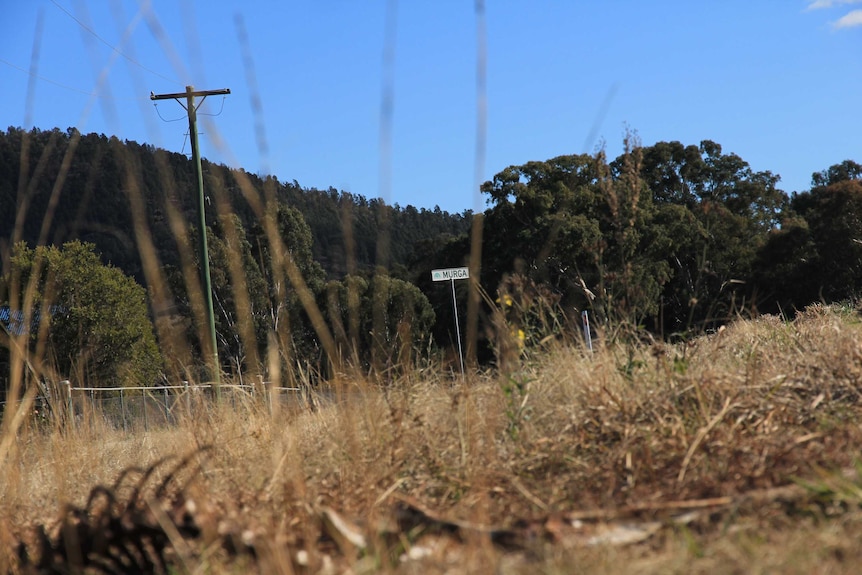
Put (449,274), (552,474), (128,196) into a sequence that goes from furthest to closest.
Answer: (449,274) < (128,196) < (552,474)

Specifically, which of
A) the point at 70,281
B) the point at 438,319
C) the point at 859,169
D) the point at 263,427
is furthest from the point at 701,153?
the point at 263,427

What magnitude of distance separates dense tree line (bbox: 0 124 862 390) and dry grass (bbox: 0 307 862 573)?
397 mm

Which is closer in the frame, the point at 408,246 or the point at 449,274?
the point at 449,274

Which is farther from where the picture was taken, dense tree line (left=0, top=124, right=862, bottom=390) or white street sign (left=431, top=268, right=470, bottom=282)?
white street sign (left=431, top=268, right=470, bottom=282)

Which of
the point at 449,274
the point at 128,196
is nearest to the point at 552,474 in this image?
the point at 128,196

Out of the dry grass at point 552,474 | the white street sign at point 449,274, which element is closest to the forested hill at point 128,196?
the dry grass at point 552,474

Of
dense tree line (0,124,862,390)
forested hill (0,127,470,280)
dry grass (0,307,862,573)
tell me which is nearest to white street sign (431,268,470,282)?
dense tree line (0,124,862,390)

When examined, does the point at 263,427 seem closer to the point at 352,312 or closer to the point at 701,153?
the point at 352,312

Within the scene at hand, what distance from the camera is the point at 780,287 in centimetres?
3306

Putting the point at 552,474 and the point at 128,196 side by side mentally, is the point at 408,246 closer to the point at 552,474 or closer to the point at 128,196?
the point at 128,196

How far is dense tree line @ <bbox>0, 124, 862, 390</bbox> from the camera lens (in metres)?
3.46

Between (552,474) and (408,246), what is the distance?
4862mm

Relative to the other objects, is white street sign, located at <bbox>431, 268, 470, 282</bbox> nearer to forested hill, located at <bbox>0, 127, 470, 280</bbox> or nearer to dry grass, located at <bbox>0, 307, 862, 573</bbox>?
dry grass, located at <bbox>0, 307, 862, 573</bbox>

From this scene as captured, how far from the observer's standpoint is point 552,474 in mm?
3311
